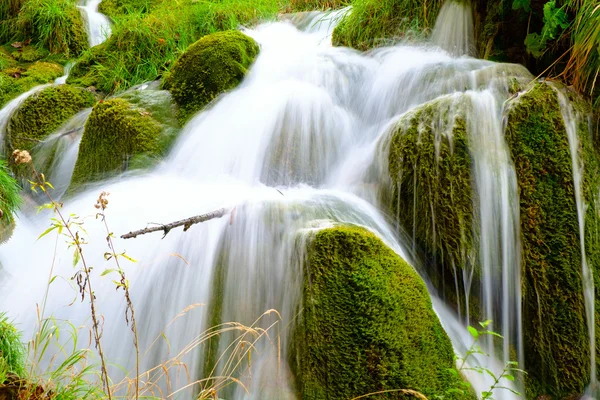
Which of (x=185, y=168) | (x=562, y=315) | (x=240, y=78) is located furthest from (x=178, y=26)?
Result: (x=562, y=315)

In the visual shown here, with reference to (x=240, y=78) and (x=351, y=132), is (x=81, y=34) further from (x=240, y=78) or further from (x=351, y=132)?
(x=351, y=132)

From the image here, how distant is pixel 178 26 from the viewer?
7023mm

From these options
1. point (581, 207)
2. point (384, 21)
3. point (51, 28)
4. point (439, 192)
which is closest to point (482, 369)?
point (439, 192)

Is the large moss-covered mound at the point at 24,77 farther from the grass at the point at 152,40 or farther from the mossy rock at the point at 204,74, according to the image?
the mossy rock at the point at 204,74

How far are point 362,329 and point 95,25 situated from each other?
7566 mm

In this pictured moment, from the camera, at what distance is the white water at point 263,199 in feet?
8.93

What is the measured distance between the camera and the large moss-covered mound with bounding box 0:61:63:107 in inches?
244

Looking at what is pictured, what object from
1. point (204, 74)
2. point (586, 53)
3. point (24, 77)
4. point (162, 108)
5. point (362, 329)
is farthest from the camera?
point (24, 77)

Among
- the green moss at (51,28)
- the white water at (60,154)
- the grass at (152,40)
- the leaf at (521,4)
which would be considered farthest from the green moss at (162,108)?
the green moss at (51,28)

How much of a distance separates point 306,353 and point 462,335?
40.4 inches

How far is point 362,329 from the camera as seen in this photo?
2377 mm

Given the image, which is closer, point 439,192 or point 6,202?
point 439,192

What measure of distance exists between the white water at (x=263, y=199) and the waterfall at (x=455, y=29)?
16 cm

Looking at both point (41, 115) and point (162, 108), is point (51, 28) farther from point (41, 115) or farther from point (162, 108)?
point (162, 108)
